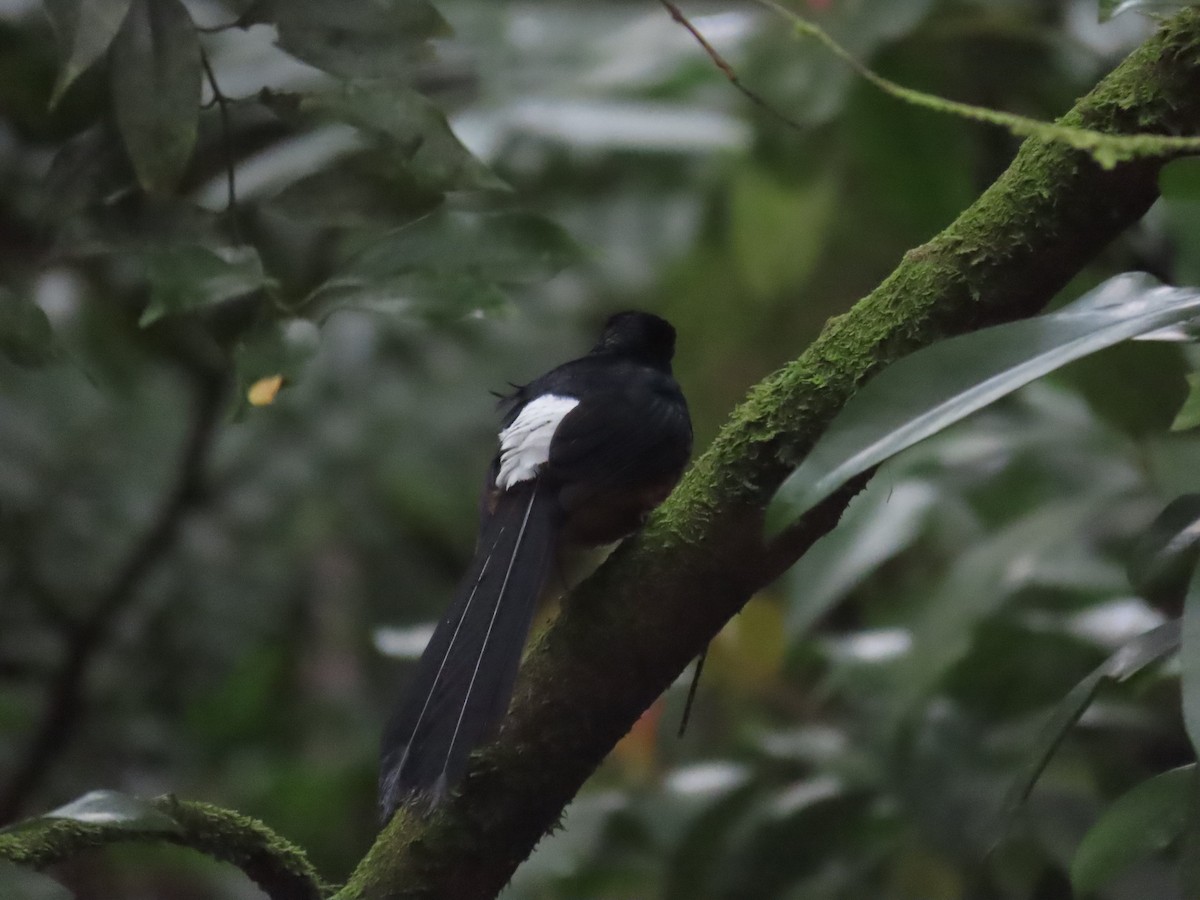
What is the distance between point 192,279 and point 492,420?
98.1 inches

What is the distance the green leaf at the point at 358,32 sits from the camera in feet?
3.61

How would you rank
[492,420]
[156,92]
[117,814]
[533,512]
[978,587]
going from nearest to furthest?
[117,814], [156,92], [533,512], [978,587], [492,420]

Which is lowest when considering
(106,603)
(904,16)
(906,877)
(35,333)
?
(106,603)

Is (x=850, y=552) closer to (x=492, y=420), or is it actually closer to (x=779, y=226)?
(x=779, y=226)

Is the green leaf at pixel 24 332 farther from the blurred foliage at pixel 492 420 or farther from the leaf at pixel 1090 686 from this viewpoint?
the leaf at pixel 1090 686

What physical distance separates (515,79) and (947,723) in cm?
143

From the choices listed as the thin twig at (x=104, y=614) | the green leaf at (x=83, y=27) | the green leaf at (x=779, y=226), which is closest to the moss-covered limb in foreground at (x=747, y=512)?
the green leaf at (x=83, y=27)

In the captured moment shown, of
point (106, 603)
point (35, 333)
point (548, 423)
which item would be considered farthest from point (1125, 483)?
point (106, 603)

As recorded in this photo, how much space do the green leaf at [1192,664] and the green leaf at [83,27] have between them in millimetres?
901

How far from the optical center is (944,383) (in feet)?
2.73

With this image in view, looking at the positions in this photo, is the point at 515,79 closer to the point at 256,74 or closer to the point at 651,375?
the point at 256,74

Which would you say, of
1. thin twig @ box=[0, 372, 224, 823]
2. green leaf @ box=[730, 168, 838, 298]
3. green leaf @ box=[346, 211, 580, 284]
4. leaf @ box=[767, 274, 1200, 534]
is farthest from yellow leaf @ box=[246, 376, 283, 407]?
green leaf @ box=[730, 168, 838, 298]

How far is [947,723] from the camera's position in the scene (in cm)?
188

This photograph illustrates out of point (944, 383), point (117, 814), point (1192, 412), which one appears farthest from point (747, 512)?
point (117, 814)
